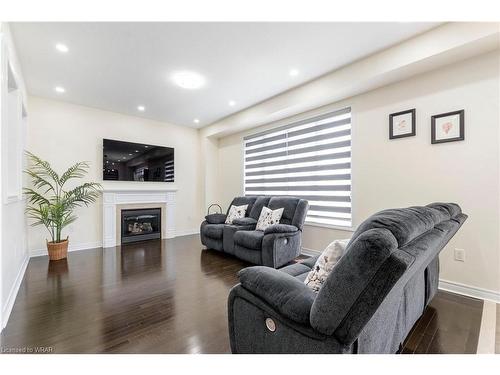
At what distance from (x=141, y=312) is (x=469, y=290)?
129 inches

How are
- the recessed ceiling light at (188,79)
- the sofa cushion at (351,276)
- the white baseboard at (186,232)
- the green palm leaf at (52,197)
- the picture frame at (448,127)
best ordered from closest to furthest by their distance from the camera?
the sofa cushion at (351,276) < the picture frame at (448,127) < the recessed ceiling light at (188,79) < the green palm leaf at (52,197) < the white baseboard at (186,232)

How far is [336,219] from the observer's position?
3643mm

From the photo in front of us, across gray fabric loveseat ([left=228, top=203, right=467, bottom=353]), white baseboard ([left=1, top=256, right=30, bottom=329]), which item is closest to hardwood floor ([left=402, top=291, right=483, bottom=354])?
gray fabric loveseat ([left=228, top=203, right=467, bottom=353])

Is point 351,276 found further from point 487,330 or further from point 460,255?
point 460,255

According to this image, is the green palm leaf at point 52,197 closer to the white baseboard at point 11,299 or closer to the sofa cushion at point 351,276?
the white baseboard at point 11,299

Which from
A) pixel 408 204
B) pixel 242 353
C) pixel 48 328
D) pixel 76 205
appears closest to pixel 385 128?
pixel 408 204

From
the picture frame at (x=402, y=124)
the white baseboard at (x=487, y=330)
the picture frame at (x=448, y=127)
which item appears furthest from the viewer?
the picture frame at (x=402, y=124)

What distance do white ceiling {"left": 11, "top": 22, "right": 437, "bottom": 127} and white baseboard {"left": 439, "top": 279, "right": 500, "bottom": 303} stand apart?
2.69m

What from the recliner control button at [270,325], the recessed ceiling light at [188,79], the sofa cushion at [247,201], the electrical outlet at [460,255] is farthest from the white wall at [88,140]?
the electrical outlet at [460,255]

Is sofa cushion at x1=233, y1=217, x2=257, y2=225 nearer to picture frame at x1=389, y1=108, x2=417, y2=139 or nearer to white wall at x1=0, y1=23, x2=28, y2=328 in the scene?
picture frame at x1=389, y1=108, x2=417, y2=139

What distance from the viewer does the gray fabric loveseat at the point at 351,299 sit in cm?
88

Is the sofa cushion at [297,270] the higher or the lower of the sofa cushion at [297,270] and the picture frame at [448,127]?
the lower

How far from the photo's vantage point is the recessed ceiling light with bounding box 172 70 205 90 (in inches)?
128

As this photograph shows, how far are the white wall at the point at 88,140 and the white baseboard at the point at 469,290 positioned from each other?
16.3 ft
